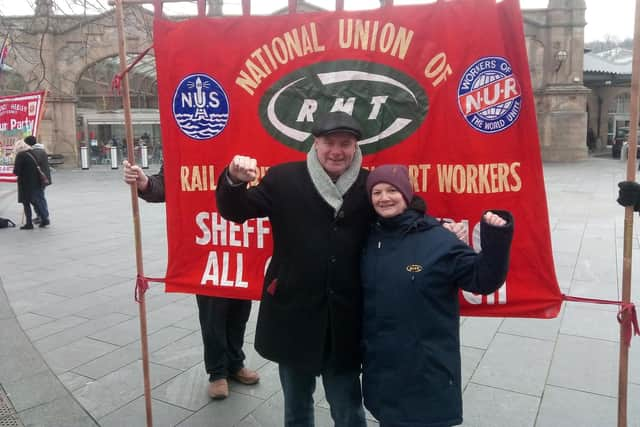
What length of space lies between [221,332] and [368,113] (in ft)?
5.41

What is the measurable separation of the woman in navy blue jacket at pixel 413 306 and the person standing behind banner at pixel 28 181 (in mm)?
9680

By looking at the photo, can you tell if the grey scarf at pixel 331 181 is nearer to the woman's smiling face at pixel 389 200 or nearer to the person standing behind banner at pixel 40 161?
the woman's smiling face at pixel 389 200

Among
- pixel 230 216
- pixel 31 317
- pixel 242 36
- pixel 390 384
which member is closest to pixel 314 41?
pixel 242 36

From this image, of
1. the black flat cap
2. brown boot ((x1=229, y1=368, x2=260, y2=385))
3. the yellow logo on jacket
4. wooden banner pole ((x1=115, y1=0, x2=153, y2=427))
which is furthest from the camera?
brown boot ((x1=229, y1=368, x2=260, y2=385))

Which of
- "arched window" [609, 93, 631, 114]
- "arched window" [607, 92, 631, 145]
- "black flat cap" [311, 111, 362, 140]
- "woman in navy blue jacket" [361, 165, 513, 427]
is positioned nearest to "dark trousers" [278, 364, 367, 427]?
"woman in navy blue jacket" [361, 165, 513, 427]

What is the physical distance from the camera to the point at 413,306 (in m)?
2.11

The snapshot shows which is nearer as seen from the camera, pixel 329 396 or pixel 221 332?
pixel 329 396

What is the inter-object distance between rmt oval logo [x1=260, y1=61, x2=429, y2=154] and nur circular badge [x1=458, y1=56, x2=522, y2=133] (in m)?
0.22

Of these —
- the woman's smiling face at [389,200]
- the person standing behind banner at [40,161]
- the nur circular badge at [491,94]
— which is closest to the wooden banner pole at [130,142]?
the woman's smiling face at [389,200]

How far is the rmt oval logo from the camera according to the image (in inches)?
106

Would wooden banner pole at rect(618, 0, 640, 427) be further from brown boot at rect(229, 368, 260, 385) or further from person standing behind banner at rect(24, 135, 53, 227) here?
person standing behind banner at rect(24, 135, 53, 227)

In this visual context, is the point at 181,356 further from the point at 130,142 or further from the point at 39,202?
the point at 39,202

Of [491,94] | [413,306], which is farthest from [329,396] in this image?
[491,94]

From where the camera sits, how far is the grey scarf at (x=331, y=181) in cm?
227
